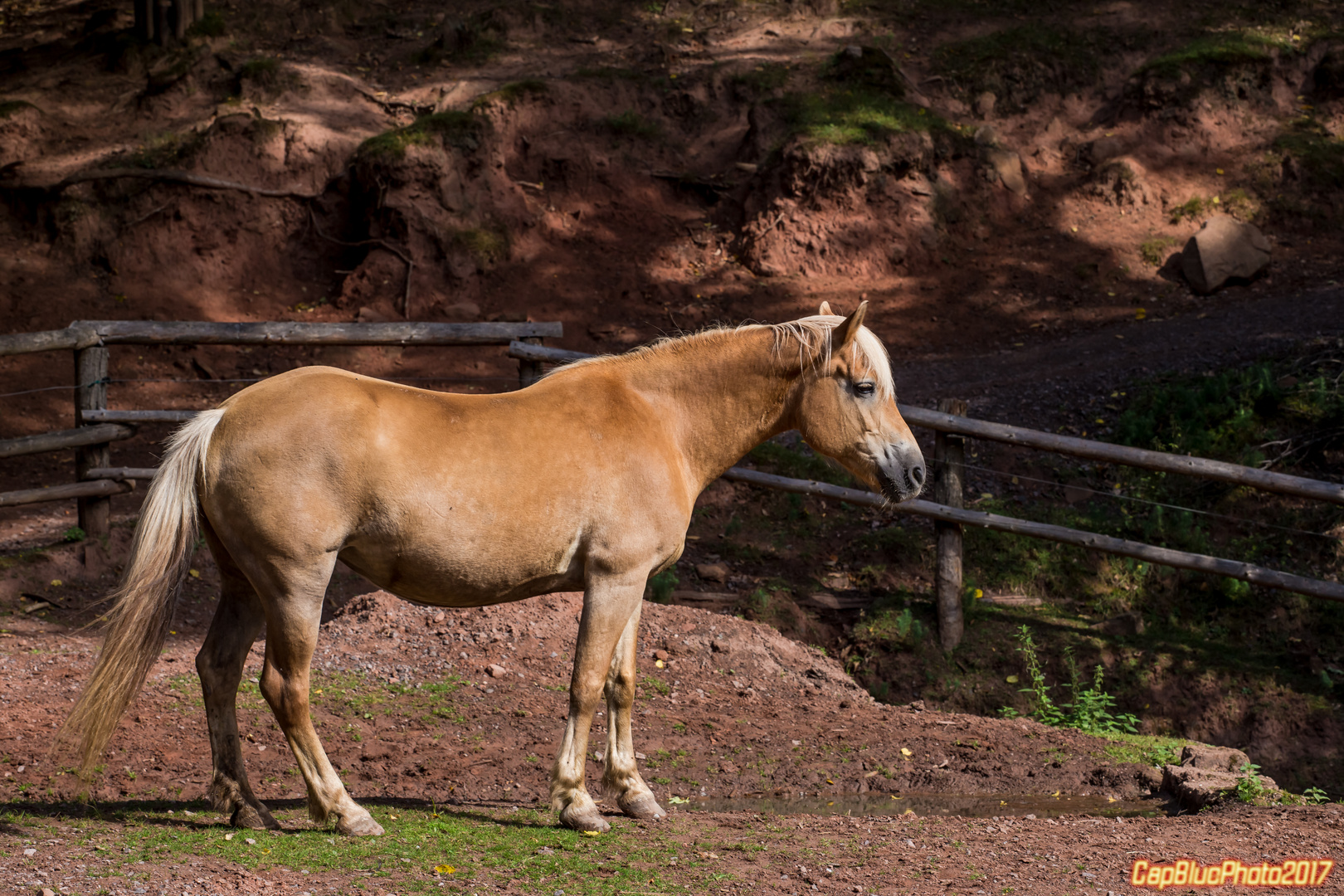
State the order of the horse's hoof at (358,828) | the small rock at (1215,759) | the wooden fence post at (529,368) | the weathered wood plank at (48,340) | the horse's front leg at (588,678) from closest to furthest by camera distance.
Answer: the horse's hoof at (358,828) → the horse's front leg at (588,678) → the small rock at (1215,759) → the weathered wood plank at (48,340) → the wooden fence post at (529,368)

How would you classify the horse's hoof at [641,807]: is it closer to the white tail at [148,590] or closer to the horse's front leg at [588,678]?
the horse's front leg at [588,678]

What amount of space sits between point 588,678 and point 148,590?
1.75m

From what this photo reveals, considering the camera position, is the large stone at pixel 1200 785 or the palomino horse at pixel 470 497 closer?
the palomino horse at pixel 470 497

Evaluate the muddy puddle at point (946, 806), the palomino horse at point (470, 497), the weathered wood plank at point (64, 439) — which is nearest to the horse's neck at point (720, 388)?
the palomino horse at point (470, 497)

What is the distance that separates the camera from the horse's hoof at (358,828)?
14.3 ft

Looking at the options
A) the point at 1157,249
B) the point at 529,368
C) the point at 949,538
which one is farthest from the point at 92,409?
the point at 1157,249

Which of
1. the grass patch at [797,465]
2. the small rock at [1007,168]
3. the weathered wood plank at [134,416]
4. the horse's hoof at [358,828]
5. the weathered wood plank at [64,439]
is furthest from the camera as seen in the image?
the small rock at [1007,168]

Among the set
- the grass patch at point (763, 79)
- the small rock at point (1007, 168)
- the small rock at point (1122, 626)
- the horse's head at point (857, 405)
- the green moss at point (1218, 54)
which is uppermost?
the green moss at point (1218, 54)

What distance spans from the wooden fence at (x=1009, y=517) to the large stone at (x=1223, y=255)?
23.0 feet

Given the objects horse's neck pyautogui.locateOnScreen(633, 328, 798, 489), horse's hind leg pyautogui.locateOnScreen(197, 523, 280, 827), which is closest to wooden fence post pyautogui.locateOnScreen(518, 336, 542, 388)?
horse's neck pyautogui.locateOnScreen(633, 328, 798, 489)

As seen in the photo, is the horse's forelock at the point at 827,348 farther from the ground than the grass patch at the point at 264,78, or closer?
closer

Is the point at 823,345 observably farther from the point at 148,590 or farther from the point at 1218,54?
the point at 1218,54

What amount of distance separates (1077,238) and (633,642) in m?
12.1

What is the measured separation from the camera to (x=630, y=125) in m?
15.8
